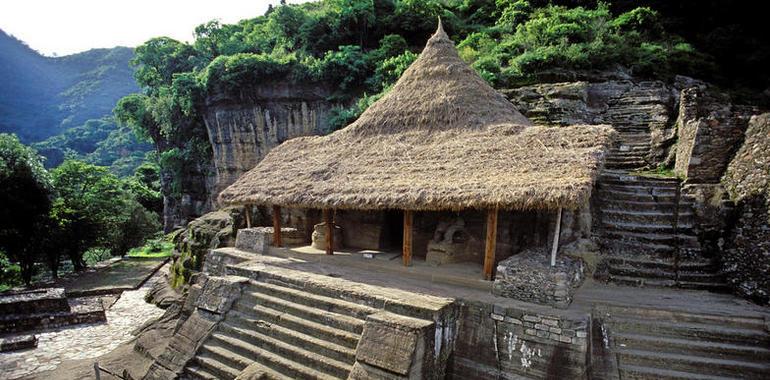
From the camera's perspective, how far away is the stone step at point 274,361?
5768mm

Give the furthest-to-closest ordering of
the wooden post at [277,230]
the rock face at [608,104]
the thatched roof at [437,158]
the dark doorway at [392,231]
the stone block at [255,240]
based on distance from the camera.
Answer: the rock face at [608,104], the wooden post at [277,230], the stone block at [255,240], the dark doorway at [392,231], the thatched roof at [437,158]

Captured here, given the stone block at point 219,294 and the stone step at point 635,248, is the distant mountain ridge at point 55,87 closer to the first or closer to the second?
the stone block at point 219,294

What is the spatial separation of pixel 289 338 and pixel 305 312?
0.51m

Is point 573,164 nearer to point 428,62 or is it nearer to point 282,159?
point 428,62

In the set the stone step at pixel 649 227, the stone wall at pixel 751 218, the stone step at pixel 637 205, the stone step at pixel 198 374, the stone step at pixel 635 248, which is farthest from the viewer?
the stone step at pixel 637 205

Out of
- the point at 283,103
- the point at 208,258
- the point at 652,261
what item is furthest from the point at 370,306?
the point at 283,103

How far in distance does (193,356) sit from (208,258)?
387 centimetres

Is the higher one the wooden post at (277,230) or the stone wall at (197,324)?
the wooden post at (277,230)

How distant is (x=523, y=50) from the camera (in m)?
18.3

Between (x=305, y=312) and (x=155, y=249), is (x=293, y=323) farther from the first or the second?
(x=155, y=249)

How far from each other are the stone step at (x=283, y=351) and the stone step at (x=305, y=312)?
21.2 inches

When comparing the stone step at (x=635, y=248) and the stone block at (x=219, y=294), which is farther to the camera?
the stone block at (x=219, y=294)

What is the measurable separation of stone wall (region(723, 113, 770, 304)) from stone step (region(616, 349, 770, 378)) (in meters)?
1.47

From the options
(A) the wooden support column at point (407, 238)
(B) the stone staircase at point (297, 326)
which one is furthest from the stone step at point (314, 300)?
(A) the wooden support column at point (407, 238)
